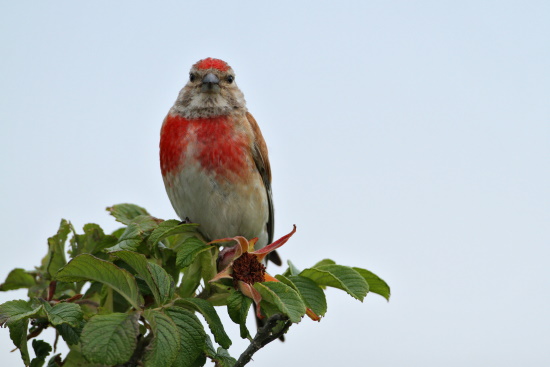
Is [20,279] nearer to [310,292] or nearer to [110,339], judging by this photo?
[110,339]

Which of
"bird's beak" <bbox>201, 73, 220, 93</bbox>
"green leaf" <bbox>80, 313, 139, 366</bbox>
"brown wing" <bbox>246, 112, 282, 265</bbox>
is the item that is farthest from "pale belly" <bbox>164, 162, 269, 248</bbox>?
"green leaf" <bbox>80, 313, 139, 366</bbox>

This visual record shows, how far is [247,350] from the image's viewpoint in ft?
8.35

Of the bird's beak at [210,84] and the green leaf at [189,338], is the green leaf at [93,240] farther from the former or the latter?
the bird's beak at [210,84]

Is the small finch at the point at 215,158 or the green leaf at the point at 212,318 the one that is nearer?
the green leaf at the point at 212,318

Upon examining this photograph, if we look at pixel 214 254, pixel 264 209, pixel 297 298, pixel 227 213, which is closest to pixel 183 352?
pixel 297 298

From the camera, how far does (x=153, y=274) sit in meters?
2.66

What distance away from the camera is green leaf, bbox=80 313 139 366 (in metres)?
2.38

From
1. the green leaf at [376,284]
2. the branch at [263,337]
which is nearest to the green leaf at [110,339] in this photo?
the branch at [263,337]

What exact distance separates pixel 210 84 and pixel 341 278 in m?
2.19

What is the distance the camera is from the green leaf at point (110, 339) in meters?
2.38

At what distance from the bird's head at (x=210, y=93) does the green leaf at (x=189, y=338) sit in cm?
225

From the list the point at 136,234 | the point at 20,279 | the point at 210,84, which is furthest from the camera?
the point at 210,84

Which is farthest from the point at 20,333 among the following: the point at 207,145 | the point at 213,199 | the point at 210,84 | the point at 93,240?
the point at 210,84

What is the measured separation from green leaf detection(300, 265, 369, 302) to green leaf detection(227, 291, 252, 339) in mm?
341
